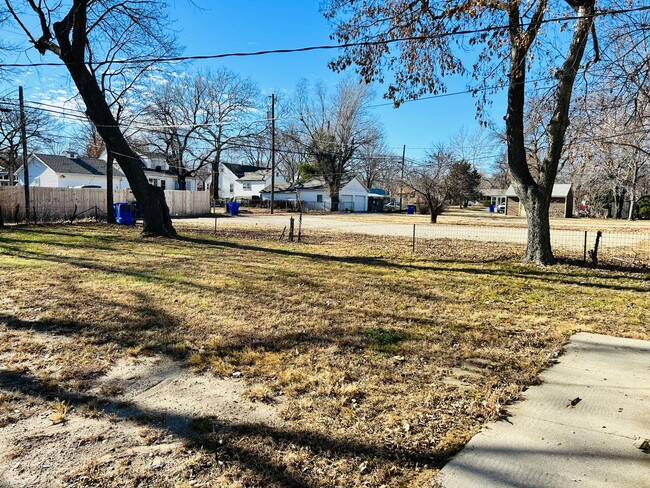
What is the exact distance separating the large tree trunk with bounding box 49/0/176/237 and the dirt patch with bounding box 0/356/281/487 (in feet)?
38.9

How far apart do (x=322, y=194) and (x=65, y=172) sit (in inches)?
1032

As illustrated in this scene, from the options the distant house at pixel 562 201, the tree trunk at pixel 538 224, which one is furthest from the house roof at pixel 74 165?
the tree trunk at pixel 538 224

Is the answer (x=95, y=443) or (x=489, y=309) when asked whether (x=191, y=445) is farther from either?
(x=489, y=309)

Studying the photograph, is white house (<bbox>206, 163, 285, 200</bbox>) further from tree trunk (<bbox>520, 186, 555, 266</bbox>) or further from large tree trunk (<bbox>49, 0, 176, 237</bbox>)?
tree trunk (<bbox>520, 186, 555, 266</bbox>)

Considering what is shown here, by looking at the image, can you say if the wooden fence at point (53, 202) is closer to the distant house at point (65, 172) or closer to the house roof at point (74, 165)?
the distant house at point (65, 172)

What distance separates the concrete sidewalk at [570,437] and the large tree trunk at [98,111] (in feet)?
43.4

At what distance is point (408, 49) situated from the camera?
8.84 m

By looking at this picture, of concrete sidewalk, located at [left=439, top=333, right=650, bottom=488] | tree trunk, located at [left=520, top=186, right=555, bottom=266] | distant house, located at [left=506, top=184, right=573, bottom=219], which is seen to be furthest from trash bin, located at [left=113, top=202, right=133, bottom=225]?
distant house, located at [left=506, top=184, right=573, bottom=219]

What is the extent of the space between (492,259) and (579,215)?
43174 mm

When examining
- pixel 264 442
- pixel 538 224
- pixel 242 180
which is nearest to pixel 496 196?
pixel 242 180

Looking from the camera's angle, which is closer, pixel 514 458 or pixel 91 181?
pixel 514 458

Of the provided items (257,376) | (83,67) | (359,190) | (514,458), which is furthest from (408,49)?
(359,190)

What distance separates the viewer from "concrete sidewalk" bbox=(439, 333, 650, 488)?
89.6 inches

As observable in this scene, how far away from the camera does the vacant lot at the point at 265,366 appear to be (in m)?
2.42
